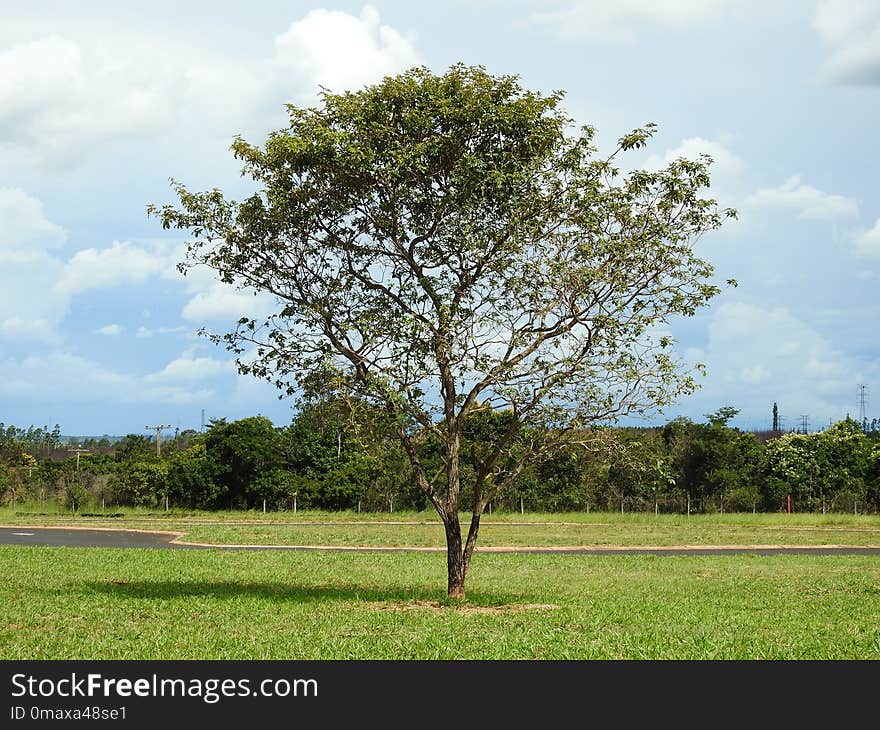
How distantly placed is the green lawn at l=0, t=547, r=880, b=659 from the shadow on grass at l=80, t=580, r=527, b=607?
0.15 feet

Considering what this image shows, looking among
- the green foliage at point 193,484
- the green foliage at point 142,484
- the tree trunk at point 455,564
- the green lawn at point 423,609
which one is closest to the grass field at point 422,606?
the green lawn at point 423,609

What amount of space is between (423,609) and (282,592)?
3.15 metres

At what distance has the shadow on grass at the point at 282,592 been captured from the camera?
44.9 ft

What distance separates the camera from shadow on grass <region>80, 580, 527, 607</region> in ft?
44.9

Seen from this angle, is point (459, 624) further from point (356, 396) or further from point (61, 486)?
point (61, 486)

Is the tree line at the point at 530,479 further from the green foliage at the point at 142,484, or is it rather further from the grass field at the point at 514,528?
the grass field at the point at 514,528

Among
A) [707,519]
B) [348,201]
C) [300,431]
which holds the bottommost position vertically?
[707,519]

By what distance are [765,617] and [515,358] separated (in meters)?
4.65

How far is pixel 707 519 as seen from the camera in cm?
3709

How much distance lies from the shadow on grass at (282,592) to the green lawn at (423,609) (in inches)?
1.8

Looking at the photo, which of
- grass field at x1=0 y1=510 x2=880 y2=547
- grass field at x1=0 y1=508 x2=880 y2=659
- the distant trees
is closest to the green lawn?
grass field at x1=0 y1=508 x2=880 y2=659

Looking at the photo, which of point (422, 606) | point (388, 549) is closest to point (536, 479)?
point (388, 549)

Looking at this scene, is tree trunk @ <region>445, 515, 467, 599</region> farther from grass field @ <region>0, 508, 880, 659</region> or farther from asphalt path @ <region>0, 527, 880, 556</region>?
asphalt path @ <region>0, 527, 880, 556</region>

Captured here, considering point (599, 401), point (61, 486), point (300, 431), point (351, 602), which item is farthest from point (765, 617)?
point (61, 486)
